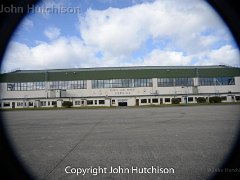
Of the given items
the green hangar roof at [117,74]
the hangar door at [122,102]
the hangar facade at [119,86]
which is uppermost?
the green hangar roof at [117,74]

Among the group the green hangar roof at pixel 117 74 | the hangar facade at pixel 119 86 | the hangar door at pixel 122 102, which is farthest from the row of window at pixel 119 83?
the hangar door at pixel 122 102

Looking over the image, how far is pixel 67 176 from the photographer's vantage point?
13.3ft

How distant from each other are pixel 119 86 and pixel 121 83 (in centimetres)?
110

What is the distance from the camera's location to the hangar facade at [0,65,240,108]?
5738 cm

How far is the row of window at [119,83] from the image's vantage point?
194 ft

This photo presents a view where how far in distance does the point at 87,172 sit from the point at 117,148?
82.4 inches

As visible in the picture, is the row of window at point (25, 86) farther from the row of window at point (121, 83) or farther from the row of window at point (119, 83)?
the row of window at point (121, 83)

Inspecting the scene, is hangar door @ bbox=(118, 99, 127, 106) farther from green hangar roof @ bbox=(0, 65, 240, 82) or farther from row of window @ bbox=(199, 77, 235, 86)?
row of window @ bbox=(199, 77, 235, 86)

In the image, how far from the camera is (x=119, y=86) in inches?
2331

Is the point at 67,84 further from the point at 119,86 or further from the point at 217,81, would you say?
the point at 217,81

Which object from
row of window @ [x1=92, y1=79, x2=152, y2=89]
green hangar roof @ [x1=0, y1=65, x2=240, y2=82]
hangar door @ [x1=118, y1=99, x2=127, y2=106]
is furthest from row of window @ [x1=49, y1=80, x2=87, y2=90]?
hangar door @ [x1=118, y1=99, x2=127, y2=106]

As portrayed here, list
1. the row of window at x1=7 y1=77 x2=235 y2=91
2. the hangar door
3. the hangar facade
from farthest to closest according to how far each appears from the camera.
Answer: the row of window at x1=7 y1=77 x2=235 y2=91 → the hangar door → the hangar facade

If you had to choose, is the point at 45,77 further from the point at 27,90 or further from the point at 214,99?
the point at 214,99

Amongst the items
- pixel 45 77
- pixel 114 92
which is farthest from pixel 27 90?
pixel 114 92
